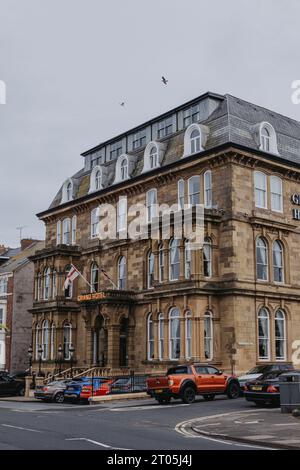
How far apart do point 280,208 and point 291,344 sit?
324 inches

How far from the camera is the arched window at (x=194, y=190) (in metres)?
38.4

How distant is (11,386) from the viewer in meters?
40.4

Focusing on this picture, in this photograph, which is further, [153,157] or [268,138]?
[153,157]

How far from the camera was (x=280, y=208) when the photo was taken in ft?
127

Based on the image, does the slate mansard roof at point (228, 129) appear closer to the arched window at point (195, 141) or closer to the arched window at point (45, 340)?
the arched window at point (195, 141)

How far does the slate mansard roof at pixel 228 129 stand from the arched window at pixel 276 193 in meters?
1.36

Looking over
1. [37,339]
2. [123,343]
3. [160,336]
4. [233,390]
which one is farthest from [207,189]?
[37,339]

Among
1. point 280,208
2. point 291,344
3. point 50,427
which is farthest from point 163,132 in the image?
point 50,427

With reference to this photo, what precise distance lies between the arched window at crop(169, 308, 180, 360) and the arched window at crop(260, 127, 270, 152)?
445 inches

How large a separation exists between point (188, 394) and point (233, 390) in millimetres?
2913

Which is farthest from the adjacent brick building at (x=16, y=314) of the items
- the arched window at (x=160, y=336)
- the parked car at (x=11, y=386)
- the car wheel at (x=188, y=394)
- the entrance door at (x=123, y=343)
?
the car wheel at (x=188, y=394)

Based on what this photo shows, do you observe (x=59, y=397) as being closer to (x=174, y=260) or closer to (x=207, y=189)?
(x=174, y=260)

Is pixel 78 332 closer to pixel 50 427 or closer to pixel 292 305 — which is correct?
pixel 292 305

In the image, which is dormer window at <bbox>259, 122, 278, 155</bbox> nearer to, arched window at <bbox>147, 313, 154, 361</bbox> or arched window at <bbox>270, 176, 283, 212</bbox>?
arched window at <bbox>270, 176, 283, 212</bbox>
